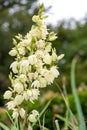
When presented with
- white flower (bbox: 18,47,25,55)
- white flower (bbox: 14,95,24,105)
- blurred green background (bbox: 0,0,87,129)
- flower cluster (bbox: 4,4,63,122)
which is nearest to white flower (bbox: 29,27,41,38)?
flower cluster (bbox: 4,4,63,122)

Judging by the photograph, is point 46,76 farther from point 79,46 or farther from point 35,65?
point 79,46

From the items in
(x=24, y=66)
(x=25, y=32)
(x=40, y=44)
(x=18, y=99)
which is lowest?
(x=18, y=99)

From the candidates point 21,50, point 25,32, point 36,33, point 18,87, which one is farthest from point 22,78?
point 25,32

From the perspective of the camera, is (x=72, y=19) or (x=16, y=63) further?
(x=72, y=19)

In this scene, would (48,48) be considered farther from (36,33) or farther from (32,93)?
(32,93)

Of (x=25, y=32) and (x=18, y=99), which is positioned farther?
(x=25, y=32)

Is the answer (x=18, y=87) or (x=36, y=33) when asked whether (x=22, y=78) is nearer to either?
(x=18, y=87)

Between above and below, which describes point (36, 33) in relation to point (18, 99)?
above

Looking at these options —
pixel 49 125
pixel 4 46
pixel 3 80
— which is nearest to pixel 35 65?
pixel 49 125
